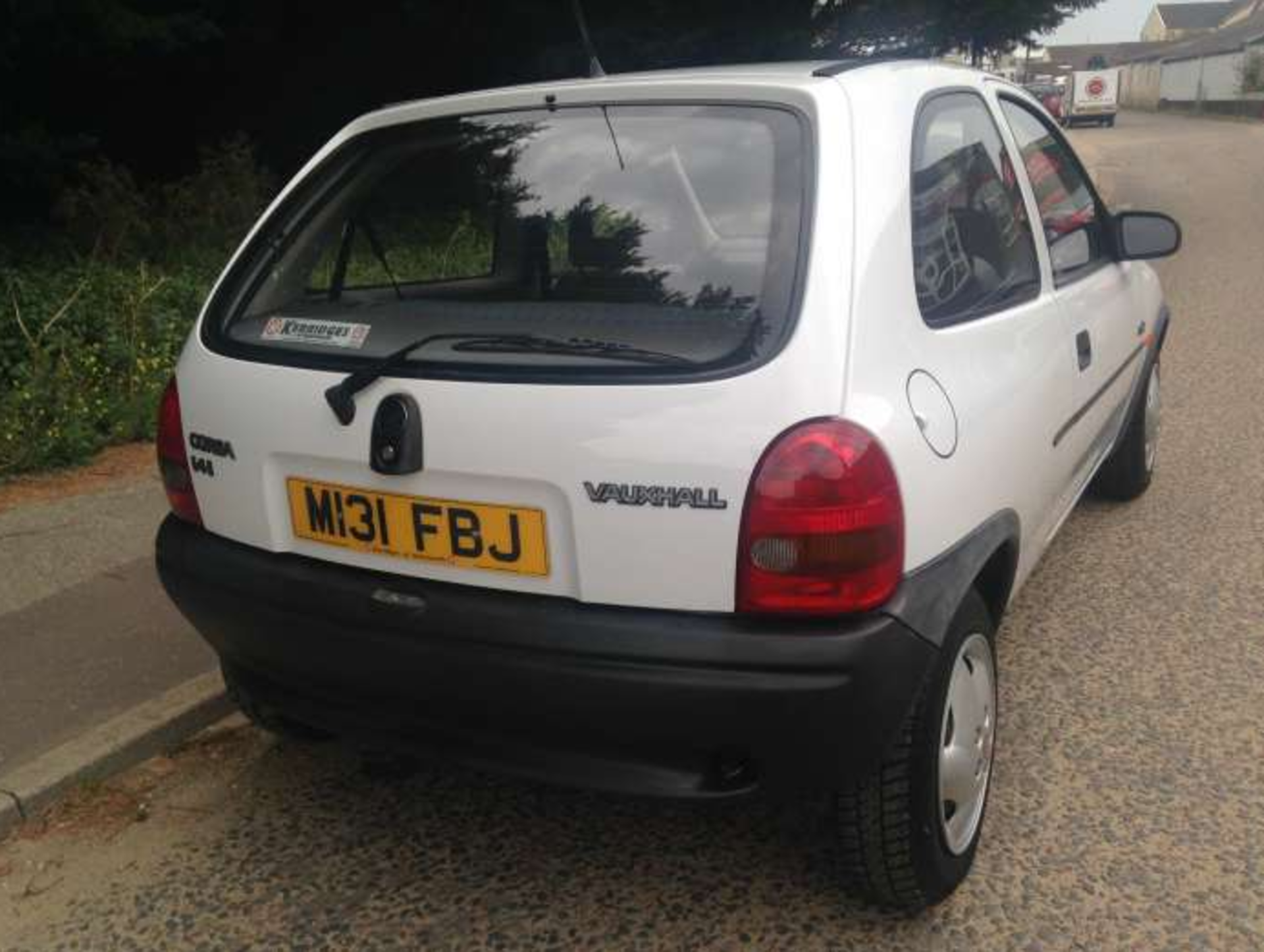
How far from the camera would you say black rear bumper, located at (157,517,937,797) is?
209 cm

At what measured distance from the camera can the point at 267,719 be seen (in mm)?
2982

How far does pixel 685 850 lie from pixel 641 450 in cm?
113

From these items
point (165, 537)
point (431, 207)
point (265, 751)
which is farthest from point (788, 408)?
point (265, 751)

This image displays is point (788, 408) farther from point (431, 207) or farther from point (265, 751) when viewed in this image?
point (265, 751)

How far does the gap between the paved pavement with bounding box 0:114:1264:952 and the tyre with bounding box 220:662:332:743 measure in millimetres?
159

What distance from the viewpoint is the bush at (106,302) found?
5.91 m

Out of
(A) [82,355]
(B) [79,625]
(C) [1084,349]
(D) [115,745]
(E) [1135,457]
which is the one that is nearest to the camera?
(D) [115,745]

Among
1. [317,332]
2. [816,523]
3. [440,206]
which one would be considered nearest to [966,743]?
[816,523]

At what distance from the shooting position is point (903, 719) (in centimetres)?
221

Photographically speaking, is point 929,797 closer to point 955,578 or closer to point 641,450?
point 955,578

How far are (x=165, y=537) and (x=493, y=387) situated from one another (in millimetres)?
1039

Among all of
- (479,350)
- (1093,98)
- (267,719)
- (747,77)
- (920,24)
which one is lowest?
(1093,98)

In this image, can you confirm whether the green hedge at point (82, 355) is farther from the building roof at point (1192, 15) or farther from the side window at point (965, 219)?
the building roof at point (1192, 15)

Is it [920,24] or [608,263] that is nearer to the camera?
[608,263]
